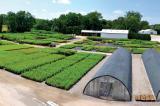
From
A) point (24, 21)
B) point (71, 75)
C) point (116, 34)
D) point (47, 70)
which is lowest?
point (71, 75)

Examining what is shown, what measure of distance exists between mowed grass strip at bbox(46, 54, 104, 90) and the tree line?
2423 inches

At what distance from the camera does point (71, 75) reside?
30453mm

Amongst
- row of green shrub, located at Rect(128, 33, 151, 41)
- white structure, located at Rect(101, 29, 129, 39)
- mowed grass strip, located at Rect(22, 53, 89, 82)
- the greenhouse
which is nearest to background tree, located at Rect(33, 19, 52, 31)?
white structure, located at Rect(101, 29, 129, 39)

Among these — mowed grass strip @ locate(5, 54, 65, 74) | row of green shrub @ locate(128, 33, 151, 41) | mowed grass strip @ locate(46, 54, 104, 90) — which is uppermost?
row of green shrub @ locate(128, 33, 151, 41)

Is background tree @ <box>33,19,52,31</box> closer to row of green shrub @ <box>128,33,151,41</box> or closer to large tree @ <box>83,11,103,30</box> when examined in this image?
large tree @ <box>83,11,103,30</box>

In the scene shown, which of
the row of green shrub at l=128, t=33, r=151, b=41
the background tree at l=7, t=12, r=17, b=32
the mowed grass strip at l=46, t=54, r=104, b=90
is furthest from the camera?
the background tree at l=7, t=12, r=17, b=32

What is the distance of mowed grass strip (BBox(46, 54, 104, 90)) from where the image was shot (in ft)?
88.0

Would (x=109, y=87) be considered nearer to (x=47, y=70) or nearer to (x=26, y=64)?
(x=47, y=70)

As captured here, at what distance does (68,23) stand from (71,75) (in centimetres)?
7684

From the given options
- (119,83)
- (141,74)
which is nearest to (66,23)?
(141,74)

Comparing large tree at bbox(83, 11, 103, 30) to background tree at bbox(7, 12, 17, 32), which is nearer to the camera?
background tree at bbox(7, 12, 17, 32)

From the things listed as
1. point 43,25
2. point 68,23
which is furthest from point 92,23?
point 43,25

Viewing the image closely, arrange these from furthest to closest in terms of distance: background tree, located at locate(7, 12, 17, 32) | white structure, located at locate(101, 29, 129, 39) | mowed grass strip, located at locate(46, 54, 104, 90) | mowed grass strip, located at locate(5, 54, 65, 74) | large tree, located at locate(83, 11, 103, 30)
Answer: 1. large tree, located at locate(83, 11, 103, 30)
2. background tree, located at locate(7, 12, 17, 32)
3. white structure, located at locate(101, 29, 129, 39)
4. mowed grass strip, located at locate(5, 54, 65, 74)
5. mowed grass strip, located at locate(46, 54, 104, 90)

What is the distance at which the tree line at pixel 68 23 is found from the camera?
98500 mm
